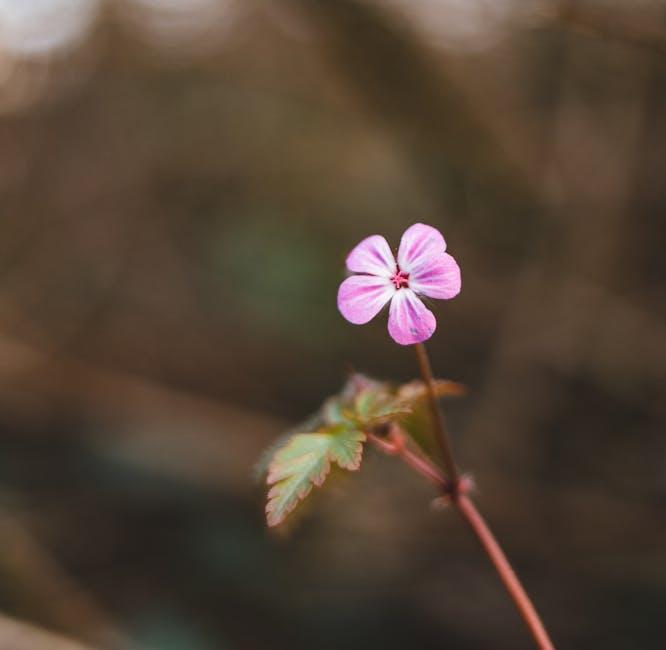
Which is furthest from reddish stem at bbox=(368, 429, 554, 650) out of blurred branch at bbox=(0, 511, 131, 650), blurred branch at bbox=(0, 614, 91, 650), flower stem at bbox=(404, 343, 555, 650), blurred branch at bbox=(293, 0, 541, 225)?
blurred branch at bbox=(293, 0, 541, 225)

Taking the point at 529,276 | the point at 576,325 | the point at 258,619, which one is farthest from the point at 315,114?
the point at 258,619

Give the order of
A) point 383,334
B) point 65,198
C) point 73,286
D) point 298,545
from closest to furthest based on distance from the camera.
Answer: point 298,545, point 383,334, point 73,286, point 65,198

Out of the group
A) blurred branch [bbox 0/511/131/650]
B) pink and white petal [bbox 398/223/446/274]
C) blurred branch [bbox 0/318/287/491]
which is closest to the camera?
pink and white petal [bbox 398/223/446/274]

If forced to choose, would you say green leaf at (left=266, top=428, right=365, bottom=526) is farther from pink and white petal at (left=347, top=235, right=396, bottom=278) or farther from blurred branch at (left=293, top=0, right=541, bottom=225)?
blurred branch at (left=293, top=0, right=541, bottom=225)

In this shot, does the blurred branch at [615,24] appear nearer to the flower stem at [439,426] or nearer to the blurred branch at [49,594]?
the flower stem at [439,426]

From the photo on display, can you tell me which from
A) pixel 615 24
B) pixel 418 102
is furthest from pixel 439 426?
pixel 418 102

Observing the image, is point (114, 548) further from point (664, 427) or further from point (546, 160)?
point (546, 160)
